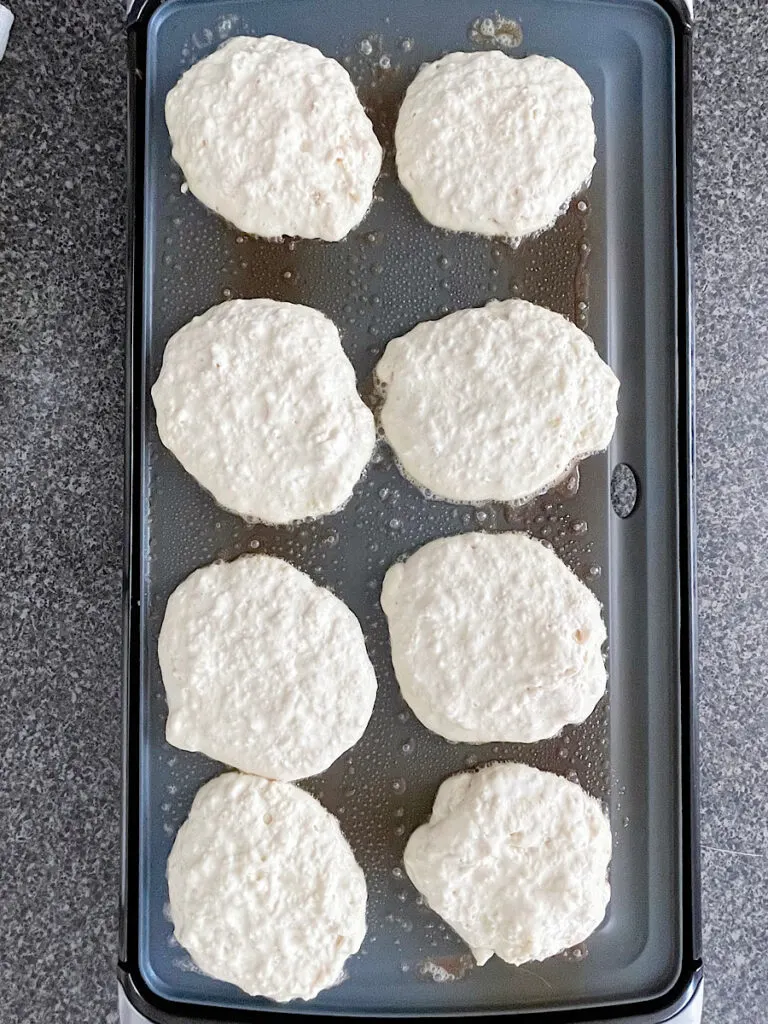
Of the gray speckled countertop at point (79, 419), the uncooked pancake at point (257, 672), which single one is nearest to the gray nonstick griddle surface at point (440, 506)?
the uncooked pancake at point (257, 672)

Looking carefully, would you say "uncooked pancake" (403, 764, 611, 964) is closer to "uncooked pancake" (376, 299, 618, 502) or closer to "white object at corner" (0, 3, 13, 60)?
"uncooked pancake" (376, 299, 618, 502)

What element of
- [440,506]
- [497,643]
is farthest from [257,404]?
[497,643]

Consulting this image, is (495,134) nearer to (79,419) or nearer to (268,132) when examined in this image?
(268,132)

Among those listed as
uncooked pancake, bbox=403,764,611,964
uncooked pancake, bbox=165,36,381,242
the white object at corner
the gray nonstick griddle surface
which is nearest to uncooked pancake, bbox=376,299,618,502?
the gray nonstick griddle surface

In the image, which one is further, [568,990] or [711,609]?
[711,609]

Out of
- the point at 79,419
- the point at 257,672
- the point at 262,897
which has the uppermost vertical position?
the point at 79,419

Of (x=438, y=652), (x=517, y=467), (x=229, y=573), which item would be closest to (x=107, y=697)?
(x=229, y=573)

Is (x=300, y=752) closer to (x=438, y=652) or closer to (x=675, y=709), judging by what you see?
(x=438, y=652)
